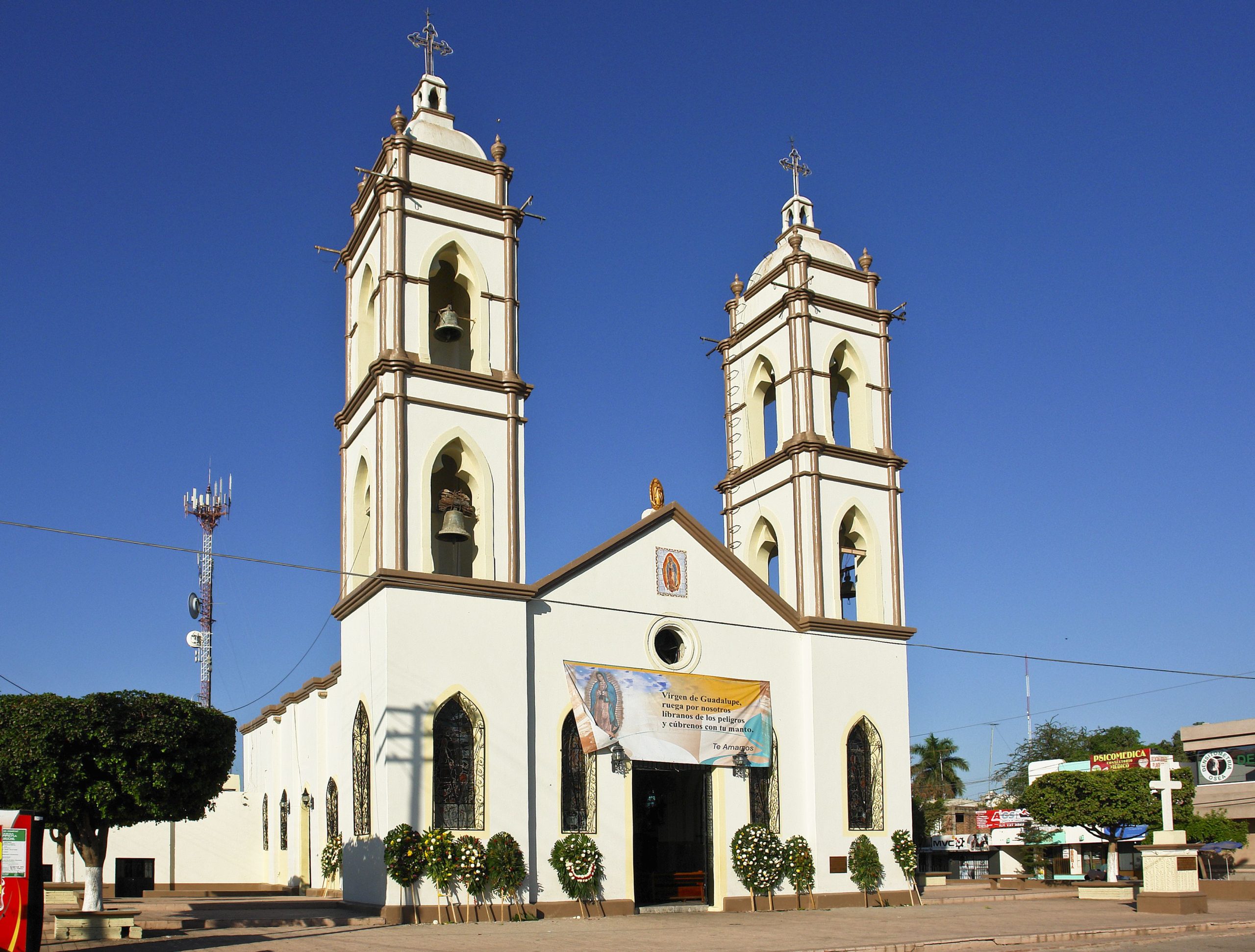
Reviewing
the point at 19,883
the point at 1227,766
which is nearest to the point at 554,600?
the point at 19,883

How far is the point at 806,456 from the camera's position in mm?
27562

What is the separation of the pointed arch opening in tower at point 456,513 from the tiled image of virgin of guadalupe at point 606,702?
302 cm

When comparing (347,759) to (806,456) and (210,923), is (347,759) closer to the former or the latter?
(210,923)

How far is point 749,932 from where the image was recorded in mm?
18625

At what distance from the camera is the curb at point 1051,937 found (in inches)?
635

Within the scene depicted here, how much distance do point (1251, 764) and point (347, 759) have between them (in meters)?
45.1

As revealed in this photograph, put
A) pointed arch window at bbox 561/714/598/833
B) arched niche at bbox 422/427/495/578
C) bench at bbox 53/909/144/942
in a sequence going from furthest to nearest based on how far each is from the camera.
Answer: arched niche at bbox 422/427/495/578 → pointed arch window at bbox 561/714/598/833 → bench at bbox 53/909/144/942

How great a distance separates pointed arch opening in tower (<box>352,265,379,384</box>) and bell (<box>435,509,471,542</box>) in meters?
4.22

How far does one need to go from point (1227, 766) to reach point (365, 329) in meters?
45.5

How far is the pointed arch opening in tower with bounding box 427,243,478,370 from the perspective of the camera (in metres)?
24.0

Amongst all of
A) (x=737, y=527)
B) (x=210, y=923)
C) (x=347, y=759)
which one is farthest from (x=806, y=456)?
(x=210, y=923)

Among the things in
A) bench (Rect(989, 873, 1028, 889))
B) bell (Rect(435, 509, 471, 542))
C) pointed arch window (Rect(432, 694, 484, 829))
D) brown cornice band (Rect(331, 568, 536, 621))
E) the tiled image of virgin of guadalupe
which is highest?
bell (Rect(435, 509, 471, 542))

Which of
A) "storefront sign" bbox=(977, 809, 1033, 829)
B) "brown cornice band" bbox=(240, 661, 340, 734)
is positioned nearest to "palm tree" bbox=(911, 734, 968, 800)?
"storefront sign" bbox=(977, 809, 1033, 829)

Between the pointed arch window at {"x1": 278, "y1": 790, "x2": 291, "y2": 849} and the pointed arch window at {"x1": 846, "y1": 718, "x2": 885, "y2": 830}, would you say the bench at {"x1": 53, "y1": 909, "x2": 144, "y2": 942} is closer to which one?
the pointed arch window at {"x1": 278, "y1": 790, "x2": 291, "y2": 849}
